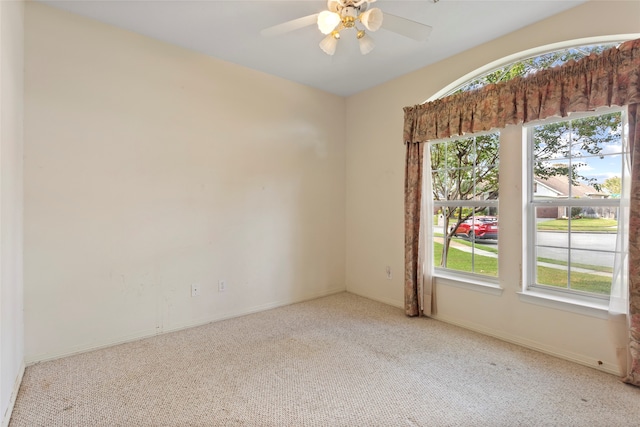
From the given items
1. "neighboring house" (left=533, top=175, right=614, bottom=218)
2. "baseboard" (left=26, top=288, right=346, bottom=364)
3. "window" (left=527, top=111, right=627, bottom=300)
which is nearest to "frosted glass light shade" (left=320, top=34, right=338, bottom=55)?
"window" (left=527, top=111, right=627, bottom=300)

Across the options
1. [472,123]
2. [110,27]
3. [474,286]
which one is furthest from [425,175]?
[110,27]

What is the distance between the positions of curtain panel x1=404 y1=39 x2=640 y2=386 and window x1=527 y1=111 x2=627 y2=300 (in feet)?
0.60

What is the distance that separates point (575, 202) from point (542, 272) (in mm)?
624

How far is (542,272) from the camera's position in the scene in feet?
8.65

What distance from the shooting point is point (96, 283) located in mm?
2506

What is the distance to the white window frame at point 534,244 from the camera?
7.69ft

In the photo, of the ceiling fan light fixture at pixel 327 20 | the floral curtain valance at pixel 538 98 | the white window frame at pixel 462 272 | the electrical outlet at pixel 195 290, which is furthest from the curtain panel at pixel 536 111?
the electrical outlet at pixel 195 290

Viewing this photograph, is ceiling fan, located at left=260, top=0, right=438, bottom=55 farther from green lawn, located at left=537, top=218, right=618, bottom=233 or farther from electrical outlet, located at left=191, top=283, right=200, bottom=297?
electrical outlet, located at left=191, top=283, right=200, bottom=297

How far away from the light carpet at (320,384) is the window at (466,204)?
72 centimetres

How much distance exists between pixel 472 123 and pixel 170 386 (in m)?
3.14

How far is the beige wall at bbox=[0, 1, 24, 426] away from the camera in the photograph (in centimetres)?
167

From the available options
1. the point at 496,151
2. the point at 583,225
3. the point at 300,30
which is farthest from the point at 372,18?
the point at 583,225

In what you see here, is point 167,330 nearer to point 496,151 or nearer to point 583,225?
point 496,151

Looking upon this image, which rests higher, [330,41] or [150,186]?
[330,41]
